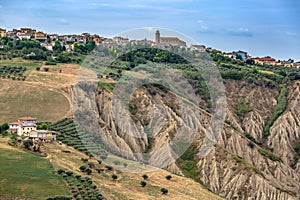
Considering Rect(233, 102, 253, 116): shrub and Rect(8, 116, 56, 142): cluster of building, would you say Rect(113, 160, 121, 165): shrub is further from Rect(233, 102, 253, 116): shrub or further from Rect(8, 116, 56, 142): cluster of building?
Rect(233, 102, 253, 116): shrub

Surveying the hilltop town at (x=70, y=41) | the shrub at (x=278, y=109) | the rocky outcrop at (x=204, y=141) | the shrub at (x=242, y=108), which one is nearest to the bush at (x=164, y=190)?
the rocky outcrop at (x=204, y=141)

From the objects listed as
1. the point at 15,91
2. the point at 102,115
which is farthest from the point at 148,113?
the point at 15,91

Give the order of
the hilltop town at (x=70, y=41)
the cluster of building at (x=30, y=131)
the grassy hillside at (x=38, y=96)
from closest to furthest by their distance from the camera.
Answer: the cluster of building at (x=30, y=131) < the grassy hillside at (x=38, y=96) < the hilltop town at (x=70, y=41)

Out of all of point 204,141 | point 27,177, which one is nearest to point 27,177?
point 27,177

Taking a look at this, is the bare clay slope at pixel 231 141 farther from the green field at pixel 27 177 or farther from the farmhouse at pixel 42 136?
the green field at pixel 27 177

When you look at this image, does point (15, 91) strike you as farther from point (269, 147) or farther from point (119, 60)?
point (269, 147)

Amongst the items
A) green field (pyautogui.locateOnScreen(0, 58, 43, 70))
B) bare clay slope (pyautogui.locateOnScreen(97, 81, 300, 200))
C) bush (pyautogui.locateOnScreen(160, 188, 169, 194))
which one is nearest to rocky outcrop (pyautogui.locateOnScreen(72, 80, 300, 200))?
bare clay slope (pyautogui.locateOnScreen(97, 81, 300, 200))

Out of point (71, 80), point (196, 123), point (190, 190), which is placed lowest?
point (190, 190)
